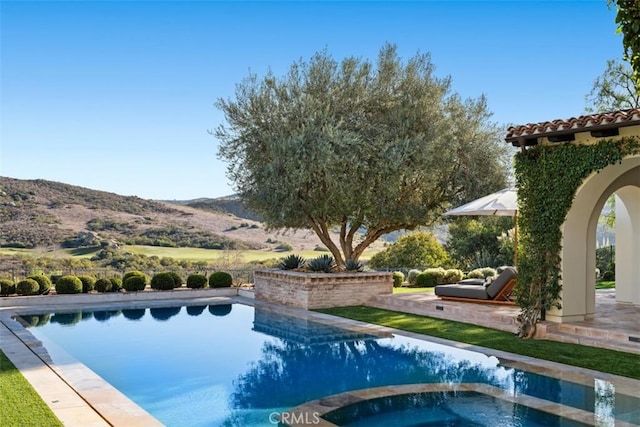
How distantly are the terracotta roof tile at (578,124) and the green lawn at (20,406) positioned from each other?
9322mm

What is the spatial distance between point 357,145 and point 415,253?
12.0 meters

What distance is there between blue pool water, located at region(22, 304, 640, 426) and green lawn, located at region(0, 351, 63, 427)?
1271mm

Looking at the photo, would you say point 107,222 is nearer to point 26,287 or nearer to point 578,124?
point 26,287

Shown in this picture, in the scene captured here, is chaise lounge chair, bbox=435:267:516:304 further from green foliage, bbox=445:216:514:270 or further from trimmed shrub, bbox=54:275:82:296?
green foliage, bbox=445:216:514:270

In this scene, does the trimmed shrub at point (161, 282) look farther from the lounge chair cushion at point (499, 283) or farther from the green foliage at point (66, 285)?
the lounge chair cushion at point (499, 283)

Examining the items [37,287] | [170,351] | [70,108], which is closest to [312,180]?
[170,351]

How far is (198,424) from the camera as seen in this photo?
6.70m

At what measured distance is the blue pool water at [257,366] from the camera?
740 centimetres

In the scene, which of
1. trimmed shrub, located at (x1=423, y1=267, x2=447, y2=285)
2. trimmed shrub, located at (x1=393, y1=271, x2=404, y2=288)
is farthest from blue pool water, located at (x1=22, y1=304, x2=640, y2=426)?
trimmed shrub, located at (x1=423, y1=267, x2=447, y2=285)

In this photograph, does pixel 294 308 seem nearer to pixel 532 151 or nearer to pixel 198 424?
pixel 532 151

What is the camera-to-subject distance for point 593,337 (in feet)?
34.3

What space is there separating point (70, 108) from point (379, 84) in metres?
16.7

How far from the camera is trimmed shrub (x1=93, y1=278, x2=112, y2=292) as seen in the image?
1945 cm

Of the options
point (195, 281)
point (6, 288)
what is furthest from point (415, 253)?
point (6, 288)
